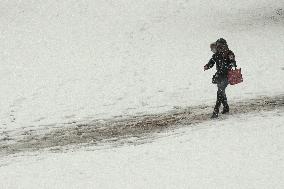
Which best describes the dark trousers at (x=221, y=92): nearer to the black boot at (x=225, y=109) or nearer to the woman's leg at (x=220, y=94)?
the woman's leg at (x=220, y=94)

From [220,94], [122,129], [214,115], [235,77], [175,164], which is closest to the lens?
[175,164]

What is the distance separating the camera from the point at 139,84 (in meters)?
13.8

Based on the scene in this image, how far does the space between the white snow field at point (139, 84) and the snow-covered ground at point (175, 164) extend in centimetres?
2

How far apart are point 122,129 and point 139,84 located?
375 centimetres

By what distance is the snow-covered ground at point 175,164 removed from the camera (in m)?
7.40

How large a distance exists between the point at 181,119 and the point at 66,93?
4320 millimetres

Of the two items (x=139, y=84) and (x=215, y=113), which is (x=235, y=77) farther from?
(x=139, y=84)

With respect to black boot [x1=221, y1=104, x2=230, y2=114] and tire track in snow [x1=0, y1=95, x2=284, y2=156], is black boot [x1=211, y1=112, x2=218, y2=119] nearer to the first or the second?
tire track in snow [x1=0, y1=95, x2=284, y2=156]

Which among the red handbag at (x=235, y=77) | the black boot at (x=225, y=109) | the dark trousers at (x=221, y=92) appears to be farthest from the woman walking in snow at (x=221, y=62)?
the black boot at (x=225, y=109)

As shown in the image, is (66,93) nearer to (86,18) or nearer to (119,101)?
(119,101)

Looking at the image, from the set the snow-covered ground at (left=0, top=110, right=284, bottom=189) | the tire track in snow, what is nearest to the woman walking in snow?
the tire track in snow

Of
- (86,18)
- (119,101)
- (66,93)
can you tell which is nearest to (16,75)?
(66,93)

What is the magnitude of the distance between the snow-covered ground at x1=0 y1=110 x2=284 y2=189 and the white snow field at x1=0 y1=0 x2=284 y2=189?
0.07 ft

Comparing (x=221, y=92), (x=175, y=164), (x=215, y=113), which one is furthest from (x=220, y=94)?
(x=175, y=164)
